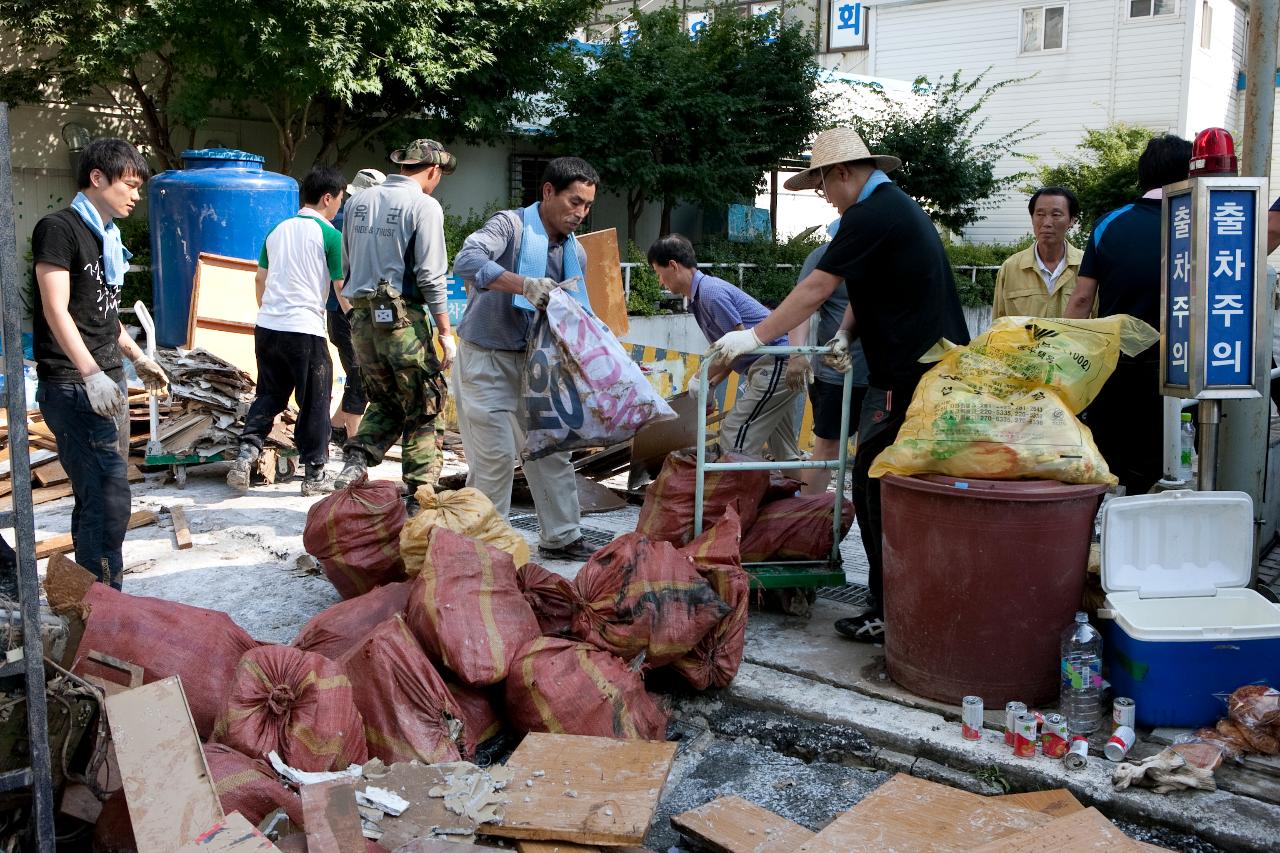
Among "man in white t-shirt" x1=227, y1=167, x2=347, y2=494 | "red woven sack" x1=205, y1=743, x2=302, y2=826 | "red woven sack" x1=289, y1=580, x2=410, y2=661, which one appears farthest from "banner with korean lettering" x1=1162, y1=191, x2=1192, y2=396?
"man in white t-shirt" x1=227, y1=167, x2=347, y2=494

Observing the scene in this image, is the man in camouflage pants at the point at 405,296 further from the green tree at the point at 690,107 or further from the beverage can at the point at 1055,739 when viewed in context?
the green tree at the point at 690,107

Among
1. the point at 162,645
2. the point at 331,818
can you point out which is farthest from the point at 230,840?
the point at 162,645

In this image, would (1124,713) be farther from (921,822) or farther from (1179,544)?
(921,822)

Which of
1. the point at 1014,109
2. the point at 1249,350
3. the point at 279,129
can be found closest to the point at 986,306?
the point at 1014,109

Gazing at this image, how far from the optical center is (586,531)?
5.55 meters

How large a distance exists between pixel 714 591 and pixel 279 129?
11.9 m

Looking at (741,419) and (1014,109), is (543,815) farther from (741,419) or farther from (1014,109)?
(1014,109)

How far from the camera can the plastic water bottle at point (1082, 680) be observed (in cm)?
324

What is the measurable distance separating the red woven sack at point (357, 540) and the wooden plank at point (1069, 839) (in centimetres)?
243

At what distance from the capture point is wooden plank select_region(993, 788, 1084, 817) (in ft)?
9.37

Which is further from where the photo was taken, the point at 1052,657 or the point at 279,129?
the point at 279,129

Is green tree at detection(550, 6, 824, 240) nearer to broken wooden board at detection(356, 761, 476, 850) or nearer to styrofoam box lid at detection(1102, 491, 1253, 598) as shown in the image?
styrofoam box lid at detection(1102, 491, 1253, 598)

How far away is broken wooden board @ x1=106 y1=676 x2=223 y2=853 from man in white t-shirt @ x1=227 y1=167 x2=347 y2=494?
150 inches

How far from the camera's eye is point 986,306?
19.4 metres
